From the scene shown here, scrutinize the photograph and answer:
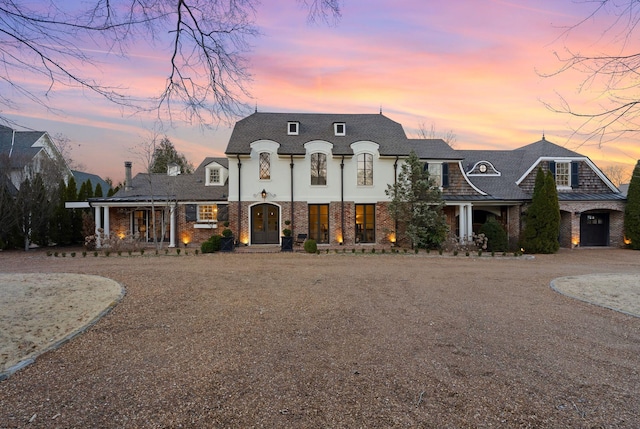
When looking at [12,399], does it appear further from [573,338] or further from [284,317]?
[573,338]

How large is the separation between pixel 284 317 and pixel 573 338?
13.4 feet

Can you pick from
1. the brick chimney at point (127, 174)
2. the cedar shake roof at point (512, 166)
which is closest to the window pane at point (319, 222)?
the cedar shake roof at point (512, 166)

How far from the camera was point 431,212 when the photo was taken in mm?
15203

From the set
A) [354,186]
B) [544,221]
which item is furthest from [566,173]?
[354,186]

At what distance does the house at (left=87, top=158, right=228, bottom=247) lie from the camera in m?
17.4

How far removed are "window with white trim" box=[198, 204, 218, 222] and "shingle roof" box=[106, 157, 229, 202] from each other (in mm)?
509

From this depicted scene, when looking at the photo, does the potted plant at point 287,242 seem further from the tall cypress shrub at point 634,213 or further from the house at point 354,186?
the tall cypress shrub at point 634,213

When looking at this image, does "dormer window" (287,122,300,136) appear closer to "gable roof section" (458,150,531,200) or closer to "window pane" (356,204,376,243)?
"window pane" (356,204,376,243)

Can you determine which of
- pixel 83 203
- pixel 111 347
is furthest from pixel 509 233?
pixel 83 203

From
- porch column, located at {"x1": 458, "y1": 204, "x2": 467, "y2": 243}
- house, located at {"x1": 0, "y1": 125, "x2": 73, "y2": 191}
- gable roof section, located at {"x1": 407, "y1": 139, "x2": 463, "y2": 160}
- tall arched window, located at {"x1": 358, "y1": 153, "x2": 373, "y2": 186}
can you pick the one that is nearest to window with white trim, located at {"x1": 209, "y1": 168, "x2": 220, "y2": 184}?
house, located at {"x1": 0, "y1": 125, "x2": 73, "y2": 191}

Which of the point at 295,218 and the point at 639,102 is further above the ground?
the point at 639,102

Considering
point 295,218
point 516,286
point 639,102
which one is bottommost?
point 516,286

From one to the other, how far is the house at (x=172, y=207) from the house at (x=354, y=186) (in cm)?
193

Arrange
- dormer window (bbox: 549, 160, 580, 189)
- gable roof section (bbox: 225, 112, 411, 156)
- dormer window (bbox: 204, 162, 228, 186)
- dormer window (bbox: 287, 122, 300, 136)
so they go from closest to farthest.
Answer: gable roof section (bbox: 225, 112, 411, 156), dormer window (bbox: 287, 122, 300, 136), dormer window (bbox: 549, 160, 580, 189), dormer window (bbox: 204, 162, 228, 186)
